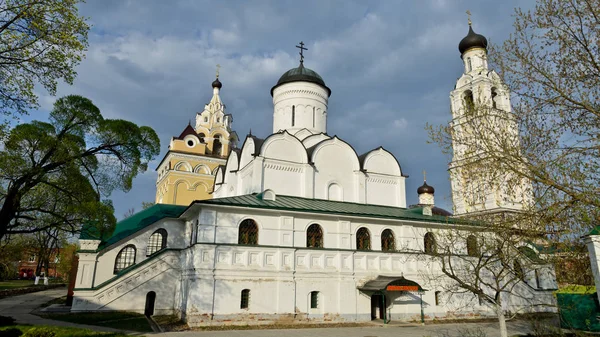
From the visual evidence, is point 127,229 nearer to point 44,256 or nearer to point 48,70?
point 48,70

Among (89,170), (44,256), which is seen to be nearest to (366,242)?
(89,170)

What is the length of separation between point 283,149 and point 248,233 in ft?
17.6

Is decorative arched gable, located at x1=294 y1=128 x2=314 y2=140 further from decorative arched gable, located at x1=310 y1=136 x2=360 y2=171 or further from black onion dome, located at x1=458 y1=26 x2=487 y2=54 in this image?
black onion dome, located at x1=458 y1=26 x2=487 y2=54

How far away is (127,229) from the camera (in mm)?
19859

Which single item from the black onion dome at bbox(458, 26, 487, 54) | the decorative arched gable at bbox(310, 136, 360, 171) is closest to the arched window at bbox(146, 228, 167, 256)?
the decorative arched gable at bbox(310, 136, 360, 171)

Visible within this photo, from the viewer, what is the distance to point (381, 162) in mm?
21797

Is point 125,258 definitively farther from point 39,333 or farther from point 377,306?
point 377,306

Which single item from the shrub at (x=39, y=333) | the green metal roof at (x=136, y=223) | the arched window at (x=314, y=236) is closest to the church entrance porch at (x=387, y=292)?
the arched window at (x=314, y=236)

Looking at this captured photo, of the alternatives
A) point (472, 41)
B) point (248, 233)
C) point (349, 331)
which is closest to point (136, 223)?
point (248, 233)

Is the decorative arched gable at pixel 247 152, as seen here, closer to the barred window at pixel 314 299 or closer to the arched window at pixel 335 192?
the arched window at pixel 335 192

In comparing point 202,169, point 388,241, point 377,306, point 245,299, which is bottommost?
point 377,306

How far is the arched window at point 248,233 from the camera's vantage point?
51.6ft

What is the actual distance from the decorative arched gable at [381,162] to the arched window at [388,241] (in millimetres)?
4135

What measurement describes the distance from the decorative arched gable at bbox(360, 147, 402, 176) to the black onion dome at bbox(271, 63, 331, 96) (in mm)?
5583
